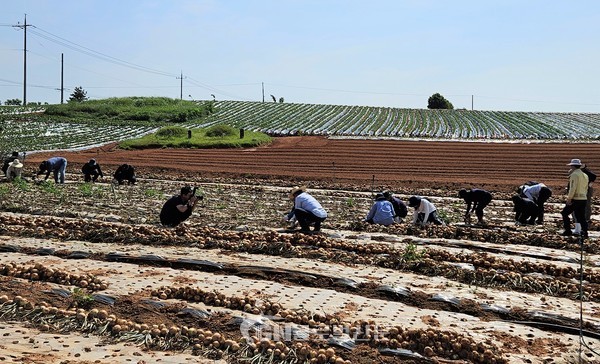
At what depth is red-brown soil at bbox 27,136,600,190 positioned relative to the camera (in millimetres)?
25562

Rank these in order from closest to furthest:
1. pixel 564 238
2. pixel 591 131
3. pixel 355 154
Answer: pixel 564 238 → pixel 355 154 → pixel 591 131

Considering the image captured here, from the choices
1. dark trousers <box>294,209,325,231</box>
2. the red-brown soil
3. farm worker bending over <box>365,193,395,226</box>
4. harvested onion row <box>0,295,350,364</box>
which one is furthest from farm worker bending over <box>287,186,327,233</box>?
the red-brown soil

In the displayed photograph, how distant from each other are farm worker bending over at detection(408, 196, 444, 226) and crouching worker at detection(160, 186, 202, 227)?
156 inches

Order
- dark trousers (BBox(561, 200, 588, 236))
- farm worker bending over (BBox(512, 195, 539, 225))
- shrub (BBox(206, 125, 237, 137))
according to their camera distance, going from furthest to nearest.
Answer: shrub (BBox(206, 125, 237, 137)) < farm worker bending over (BBox(512, 195, 539, 225)) < dark trousers (BBox(561, 200, 588, 236))

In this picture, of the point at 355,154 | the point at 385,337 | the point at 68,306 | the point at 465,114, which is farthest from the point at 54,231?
the point at 465,114

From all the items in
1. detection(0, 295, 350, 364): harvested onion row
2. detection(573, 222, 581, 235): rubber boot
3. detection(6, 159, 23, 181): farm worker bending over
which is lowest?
detection(0, 295, 350, 364): harvested onion row

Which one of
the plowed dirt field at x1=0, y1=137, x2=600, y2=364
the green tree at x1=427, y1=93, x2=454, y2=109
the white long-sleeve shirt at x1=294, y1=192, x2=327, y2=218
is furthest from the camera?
the green tree at x1=427, y1=93, x2=454, y2=109

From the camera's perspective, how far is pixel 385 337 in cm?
625

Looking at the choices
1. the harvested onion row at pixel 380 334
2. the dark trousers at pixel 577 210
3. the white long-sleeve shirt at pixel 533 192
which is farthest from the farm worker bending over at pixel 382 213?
the harvested onion row at pixel 380 334

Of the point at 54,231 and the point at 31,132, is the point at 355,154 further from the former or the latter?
the point at 54,231

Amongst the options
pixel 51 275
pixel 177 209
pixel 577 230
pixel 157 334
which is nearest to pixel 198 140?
pixel 177 209

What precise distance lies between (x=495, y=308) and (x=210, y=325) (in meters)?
3.05

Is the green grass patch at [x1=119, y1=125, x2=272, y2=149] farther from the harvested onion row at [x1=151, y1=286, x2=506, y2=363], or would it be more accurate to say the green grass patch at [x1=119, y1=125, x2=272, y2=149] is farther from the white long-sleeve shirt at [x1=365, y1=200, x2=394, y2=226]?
the harvested onion row at [x1=151, y1=286, x2=506, y2=363]

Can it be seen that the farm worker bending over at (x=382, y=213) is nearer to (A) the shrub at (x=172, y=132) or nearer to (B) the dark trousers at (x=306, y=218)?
(B) the dark trousers at (x=306, y=218)
